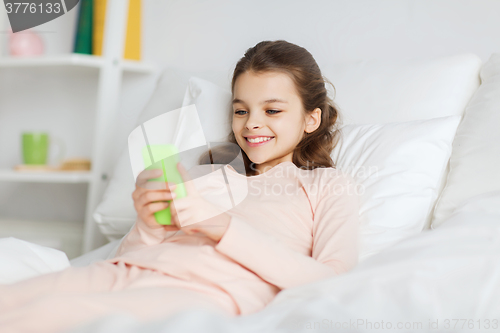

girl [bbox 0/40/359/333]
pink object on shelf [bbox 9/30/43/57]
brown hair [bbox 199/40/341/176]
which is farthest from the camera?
pink object on shelf [bbox 9/30/43/57]

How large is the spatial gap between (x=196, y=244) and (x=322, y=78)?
576mm

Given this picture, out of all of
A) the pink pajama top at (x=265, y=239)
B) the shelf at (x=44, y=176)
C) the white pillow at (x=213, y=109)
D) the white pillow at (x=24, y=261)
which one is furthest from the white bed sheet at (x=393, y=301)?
the shelf at (x=44, y=176)

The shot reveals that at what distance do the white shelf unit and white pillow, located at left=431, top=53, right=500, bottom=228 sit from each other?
112 centimetres

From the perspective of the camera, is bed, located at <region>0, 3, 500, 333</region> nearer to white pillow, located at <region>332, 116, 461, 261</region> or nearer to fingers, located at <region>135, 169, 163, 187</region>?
white pillow, located at <region>332, 116, 461, 261</region>

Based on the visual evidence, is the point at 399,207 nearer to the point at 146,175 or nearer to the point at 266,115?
the point at 266,115

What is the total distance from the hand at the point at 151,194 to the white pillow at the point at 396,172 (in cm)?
41

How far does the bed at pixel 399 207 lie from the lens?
434 millimetres

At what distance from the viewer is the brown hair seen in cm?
94

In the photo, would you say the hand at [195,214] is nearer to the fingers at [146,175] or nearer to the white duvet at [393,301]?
the fingers at [146,175]

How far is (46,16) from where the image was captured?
1734mm

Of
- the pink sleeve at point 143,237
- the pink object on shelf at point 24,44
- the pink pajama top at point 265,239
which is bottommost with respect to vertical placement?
the pink sleeve at point 143,237

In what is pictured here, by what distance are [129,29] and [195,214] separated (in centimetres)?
116

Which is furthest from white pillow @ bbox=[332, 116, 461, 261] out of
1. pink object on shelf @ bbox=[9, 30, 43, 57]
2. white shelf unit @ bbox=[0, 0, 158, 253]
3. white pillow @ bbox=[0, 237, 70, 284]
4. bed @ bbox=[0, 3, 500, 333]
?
pink object on shelf @ bbox=[9, 30, 43, 57]

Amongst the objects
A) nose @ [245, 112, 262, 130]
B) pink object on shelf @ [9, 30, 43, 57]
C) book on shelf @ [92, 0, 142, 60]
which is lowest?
nose @ [245, 112, 262, 130]
